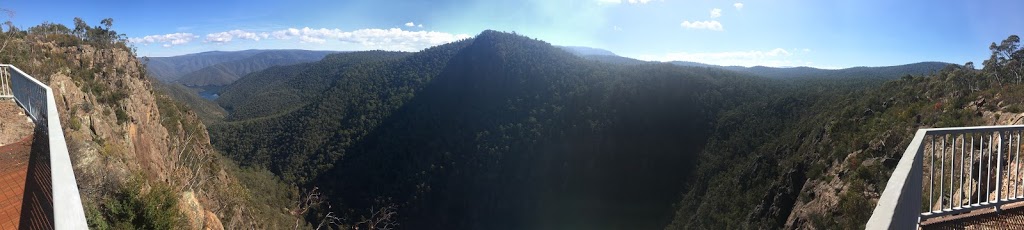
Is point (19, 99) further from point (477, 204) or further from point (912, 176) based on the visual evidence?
point (477, 204)

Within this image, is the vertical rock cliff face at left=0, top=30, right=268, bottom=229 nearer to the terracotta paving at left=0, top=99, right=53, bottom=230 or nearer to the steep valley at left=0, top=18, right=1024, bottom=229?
the steep valley at left=0, top=18, right=1024, bottom=229

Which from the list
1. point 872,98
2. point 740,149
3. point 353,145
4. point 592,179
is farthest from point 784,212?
point 353,145

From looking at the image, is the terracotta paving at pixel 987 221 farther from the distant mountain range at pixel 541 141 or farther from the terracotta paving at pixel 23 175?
the distant mountain range at pixel 541 141

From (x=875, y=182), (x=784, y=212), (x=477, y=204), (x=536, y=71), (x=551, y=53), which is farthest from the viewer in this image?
(x=551, y=53)

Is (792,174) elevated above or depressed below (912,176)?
below

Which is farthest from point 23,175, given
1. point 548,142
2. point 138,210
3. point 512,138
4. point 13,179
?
point 548,142

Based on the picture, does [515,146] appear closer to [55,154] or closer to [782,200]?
[782,200]

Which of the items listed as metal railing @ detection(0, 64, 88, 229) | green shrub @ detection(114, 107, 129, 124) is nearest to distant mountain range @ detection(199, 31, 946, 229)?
green shrub @ detection(114, 107, 129, 124)
